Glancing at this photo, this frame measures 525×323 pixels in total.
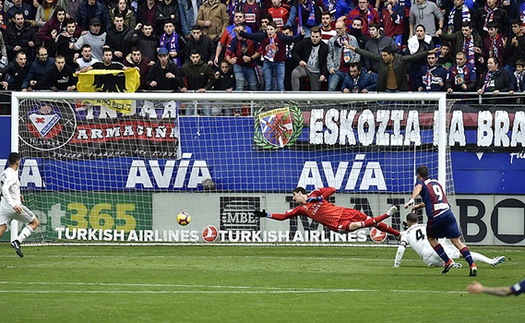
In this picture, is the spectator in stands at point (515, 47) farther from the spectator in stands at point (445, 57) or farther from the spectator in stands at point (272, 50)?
the spectator in stands at point (272, 50)

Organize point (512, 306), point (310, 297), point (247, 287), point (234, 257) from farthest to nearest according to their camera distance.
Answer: point (234, 257), point (247, 287), point (310, 297), point (512, 306)

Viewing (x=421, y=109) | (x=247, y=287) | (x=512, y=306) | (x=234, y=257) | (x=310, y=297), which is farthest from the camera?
(x=421, y=109)

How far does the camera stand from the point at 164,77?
2419 cm

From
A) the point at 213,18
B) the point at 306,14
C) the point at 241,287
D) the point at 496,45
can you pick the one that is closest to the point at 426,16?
the point at 496,45

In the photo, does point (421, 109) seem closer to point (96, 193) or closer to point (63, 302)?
point (96, 193)

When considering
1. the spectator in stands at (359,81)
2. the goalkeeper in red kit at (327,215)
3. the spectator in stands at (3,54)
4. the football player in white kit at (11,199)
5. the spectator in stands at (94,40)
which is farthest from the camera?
the spectator in stands at (94,40)

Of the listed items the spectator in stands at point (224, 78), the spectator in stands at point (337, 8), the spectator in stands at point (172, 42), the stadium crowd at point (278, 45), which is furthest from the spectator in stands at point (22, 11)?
the spectator in stands at point (337, 8)

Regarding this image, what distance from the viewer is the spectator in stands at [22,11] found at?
25531 millimetres

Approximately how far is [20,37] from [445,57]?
1048 cm

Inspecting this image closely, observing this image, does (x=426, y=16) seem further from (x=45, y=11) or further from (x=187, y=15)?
(x=45, y=11)

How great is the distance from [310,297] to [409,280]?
2.74 metres

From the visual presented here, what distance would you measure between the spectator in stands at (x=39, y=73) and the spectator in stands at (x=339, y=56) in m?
6.69

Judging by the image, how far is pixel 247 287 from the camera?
1537 centimetres

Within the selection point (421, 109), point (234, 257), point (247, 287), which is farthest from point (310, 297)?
point (421, 109)
